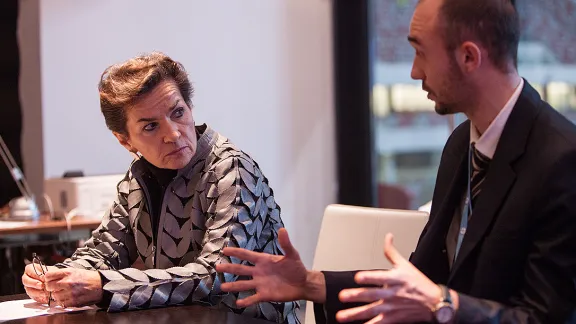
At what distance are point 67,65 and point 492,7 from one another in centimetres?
358

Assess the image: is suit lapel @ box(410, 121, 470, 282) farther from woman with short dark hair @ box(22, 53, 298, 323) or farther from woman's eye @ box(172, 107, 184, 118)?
woman's eye @ box(172, 107, 184, 118)

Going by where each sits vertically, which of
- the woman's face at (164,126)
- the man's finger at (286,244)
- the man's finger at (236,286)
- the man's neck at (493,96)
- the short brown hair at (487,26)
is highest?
the short brown hair at (487,26)

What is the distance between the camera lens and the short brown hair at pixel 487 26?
1.60 metres

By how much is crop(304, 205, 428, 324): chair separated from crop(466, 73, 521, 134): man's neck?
71cm

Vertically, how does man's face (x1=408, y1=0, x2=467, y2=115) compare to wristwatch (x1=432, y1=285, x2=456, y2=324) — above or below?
above

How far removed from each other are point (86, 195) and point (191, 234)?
6.45 ft

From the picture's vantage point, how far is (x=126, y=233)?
95.7 inches

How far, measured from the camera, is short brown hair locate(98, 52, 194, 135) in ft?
7.48

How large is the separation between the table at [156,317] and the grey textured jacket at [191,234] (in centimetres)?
5

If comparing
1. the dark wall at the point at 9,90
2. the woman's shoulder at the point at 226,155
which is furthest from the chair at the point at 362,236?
Result: the dark wall at the point at 9,90

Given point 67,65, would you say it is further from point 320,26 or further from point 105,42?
point 320,26

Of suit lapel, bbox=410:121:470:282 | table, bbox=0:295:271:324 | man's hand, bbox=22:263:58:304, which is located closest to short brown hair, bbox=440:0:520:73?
suit lapel, bbox=410:121:470:282

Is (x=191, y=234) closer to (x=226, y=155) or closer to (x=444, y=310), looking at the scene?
(x=226, y=155)

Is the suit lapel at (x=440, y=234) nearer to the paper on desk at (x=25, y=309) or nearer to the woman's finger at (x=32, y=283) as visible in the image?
the paper on desk at (x=25, y=309)
